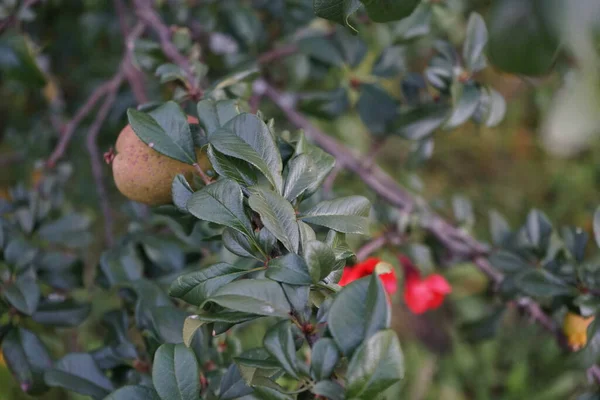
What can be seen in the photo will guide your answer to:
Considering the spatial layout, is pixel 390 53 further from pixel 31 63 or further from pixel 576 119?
pixel 576 119

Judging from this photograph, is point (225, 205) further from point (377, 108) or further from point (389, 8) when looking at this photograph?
point (377, 108)

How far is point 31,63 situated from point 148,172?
418 millimetres

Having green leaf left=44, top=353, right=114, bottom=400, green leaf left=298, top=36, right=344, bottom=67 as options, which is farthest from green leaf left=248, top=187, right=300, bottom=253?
green leaf left=298, top=36, right=344, bottom=67

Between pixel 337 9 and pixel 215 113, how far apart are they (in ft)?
0.51

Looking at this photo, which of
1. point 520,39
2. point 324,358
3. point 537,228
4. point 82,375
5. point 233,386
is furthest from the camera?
point 537,228

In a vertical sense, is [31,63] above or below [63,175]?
above

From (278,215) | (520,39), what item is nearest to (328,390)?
(278,215)

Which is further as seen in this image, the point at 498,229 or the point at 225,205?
the point at 498,229

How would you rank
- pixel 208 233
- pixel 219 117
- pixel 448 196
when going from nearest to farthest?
pixel 219 117
pixel 208 233
pixel 448 196

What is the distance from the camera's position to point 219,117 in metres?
Answer: 0.48

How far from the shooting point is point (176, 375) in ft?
1.38

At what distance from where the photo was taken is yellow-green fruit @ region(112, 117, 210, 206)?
1.68 feet

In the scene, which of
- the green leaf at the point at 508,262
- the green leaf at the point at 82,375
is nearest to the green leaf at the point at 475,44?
the green leaf at the point at 508,262

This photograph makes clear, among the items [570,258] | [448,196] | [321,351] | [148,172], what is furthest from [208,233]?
[448,196]
